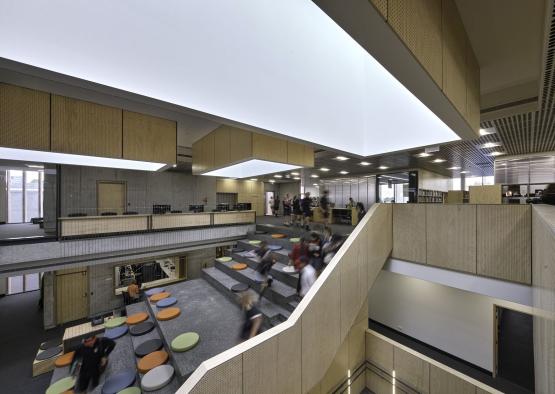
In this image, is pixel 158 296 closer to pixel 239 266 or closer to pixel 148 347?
pixel 148 347

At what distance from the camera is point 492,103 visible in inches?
173

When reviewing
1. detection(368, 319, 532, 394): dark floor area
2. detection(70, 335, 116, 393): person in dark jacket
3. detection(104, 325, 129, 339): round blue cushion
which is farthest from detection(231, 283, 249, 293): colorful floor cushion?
detection(368, 319, 532, 394): dark floor area

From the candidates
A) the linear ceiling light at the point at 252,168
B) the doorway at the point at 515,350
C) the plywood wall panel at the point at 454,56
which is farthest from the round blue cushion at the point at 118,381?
the doorway at the point at 515,350

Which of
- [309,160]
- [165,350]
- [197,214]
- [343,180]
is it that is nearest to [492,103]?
[309,160]

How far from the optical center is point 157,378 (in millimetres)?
3109

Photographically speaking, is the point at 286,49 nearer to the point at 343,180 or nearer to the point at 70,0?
the point at 70,0

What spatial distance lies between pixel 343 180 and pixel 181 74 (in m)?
13.5

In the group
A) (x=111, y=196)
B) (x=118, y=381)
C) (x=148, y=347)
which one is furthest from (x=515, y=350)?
(x=111, y=196)

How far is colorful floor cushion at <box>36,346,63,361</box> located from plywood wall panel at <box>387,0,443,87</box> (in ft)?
31.7

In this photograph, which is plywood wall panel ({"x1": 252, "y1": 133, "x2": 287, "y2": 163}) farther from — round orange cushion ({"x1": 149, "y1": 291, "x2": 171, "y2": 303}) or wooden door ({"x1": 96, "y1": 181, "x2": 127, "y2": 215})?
wooden door ({"x1": 96, "y1": 181, "x2": 127, "y2": 215})

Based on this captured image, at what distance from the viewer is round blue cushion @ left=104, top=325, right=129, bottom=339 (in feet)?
14.5

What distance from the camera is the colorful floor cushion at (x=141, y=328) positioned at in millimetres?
4213

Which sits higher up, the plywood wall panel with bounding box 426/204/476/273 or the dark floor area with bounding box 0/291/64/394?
the plywood wall panel with bounding box 426/204/476/273

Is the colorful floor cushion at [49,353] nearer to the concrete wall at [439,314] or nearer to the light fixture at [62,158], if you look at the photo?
the light fixture at [62,158]
